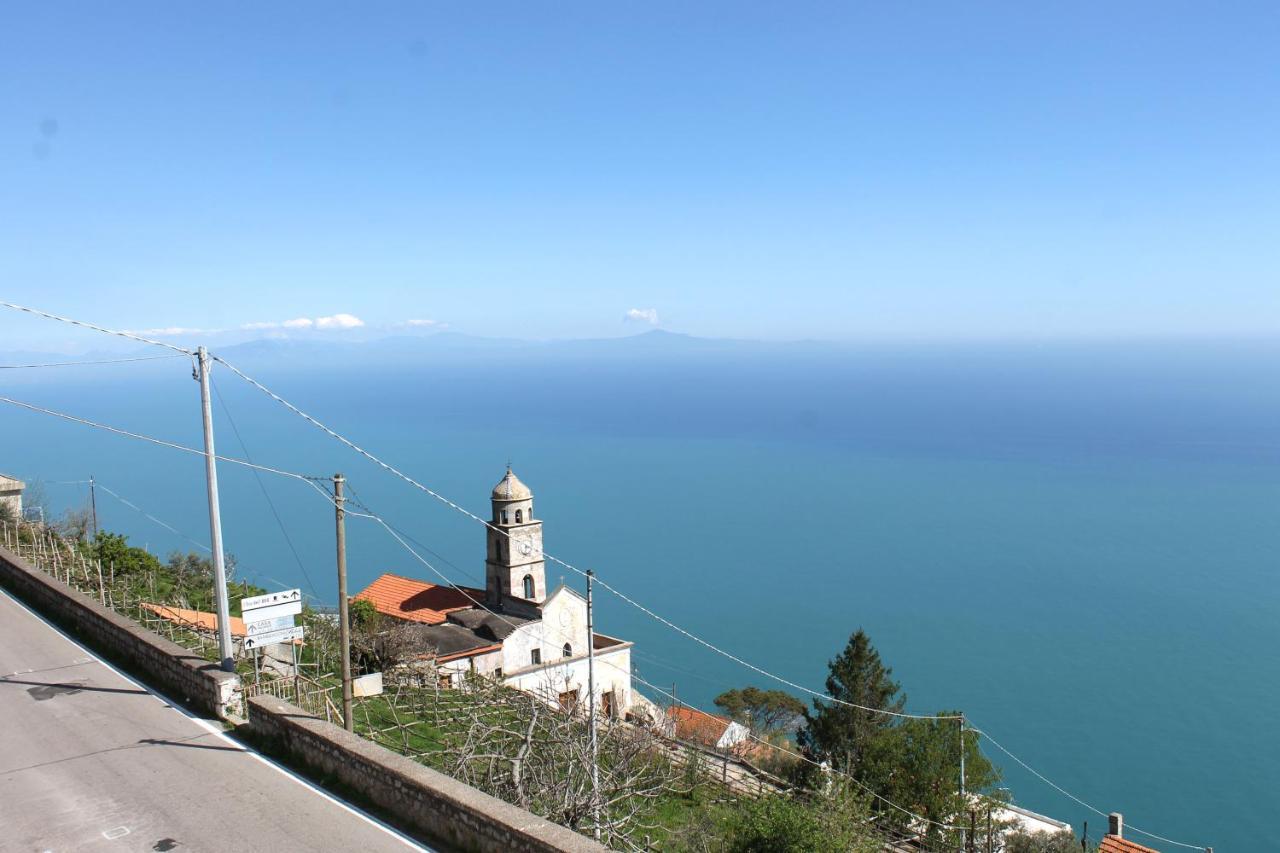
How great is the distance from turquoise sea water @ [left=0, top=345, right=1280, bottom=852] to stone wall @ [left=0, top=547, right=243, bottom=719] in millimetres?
33874

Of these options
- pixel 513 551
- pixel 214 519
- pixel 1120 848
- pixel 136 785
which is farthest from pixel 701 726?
pixel 136 785

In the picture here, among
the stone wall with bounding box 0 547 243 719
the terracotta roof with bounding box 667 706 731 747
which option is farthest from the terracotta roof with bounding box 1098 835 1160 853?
the stone wall with bounding box 0 547 243 719

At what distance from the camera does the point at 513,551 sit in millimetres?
30469

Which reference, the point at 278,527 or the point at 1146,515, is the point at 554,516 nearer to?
the point at 278,527

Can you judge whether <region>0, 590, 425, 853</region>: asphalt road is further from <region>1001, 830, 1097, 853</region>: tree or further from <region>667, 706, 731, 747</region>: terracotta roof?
<region>667, 706, 731, 747</region>: terracotta roof

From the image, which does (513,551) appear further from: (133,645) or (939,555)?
(939,555)

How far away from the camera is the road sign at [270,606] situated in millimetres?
9742

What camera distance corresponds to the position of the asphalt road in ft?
24.1

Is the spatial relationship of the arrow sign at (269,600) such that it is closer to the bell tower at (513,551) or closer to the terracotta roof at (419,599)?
the bell tower at (513,551)

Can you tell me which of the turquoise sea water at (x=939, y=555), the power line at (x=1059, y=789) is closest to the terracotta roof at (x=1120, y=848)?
the power line at (x=1059, y=789)

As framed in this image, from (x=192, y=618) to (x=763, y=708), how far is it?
2707cm

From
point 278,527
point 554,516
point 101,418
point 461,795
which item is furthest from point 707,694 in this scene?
point 101,418

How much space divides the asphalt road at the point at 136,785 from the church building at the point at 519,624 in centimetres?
1592

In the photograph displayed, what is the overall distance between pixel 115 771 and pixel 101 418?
192 meters
